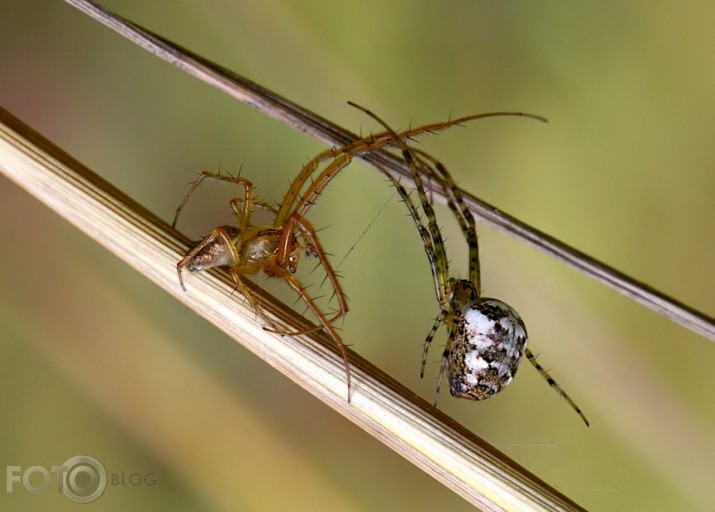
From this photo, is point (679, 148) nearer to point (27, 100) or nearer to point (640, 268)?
point (640, 268)

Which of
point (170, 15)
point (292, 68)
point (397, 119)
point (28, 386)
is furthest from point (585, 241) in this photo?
point (28, 386)

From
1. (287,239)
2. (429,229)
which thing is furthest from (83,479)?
(429,229)

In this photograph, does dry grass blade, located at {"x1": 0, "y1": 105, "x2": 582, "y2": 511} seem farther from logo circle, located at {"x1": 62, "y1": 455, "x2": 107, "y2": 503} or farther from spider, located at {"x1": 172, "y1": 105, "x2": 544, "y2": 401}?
logo circle, located at {"x1": 62, "y1": 455, "x2": 107, "y2": 503}

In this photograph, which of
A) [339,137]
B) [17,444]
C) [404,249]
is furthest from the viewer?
[404,249]

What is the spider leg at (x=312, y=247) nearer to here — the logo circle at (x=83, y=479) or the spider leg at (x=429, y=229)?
the spider leg at (x=429, y=229)

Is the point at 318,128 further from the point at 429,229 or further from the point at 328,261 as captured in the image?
the point at 429,229

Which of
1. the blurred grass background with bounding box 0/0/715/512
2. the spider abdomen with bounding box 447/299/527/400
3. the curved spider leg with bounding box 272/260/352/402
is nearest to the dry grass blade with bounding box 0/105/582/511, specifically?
the curved spider leg with bounding box 272/260/352/402
